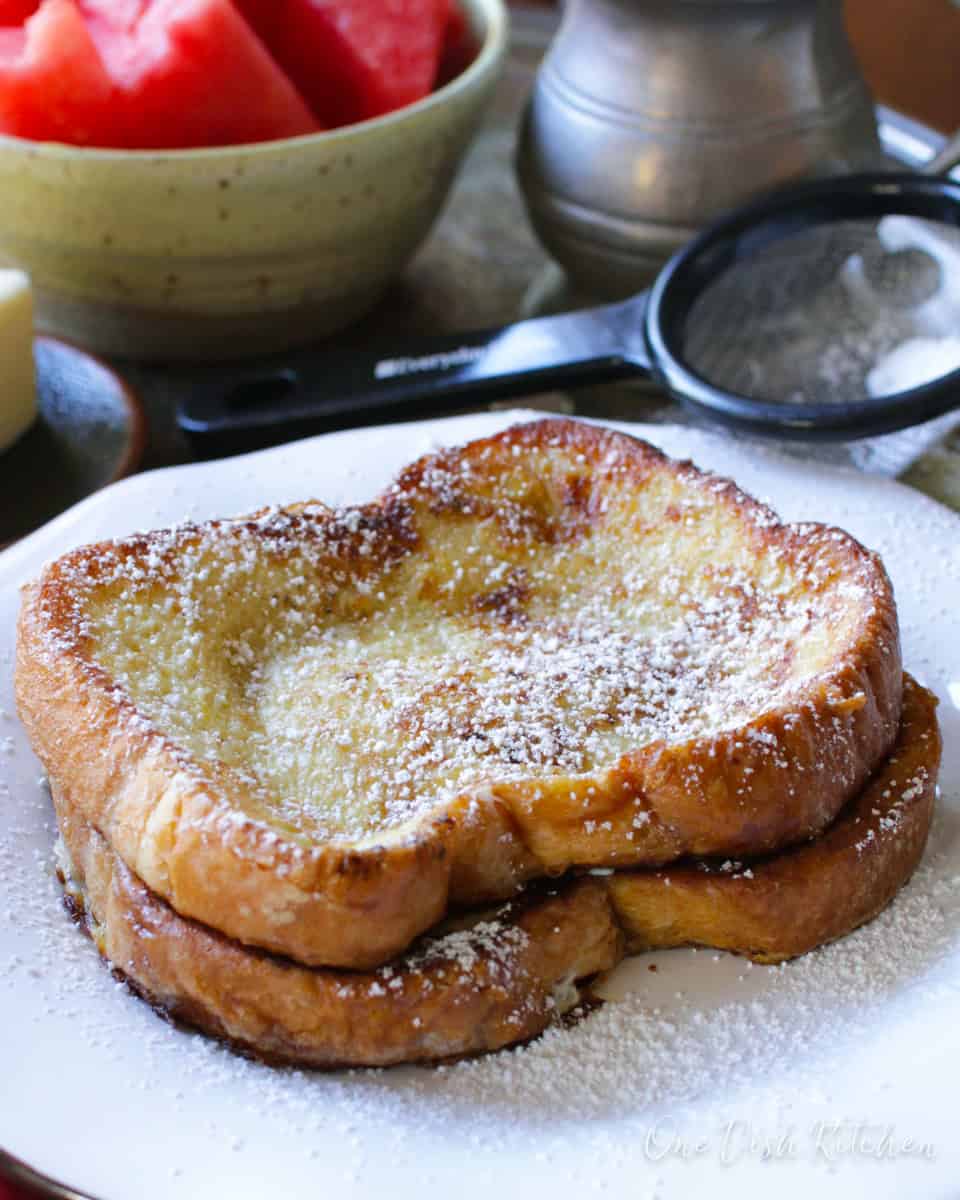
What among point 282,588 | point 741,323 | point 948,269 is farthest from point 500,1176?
point 948,269

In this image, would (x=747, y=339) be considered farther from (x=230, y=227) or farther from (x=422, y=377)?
(x=230, y=227)

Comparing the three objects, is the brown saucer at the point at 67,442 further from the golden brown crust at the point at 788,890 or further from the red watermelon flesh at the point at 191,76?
the golden brown crust at the point at 788,890

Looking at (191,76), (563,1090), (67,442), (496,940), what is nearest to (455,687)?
(496,940)

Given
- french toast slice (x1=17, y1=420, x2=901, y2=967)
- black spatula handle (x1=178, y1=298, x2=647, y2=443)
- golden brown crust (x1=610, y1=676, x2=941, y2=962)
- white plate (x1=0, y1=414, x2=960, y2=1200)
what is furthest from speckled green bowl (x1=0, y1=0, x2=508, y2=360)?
golden brown crust (x1=610, y1=676, x2=941, y2=962)

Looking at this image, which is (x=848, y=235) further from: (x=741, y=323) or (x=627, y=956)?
(x=627, y=956)

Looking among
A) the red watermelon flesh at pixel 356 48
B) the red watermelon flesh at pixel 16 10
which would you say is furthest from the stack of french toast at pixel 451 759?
the red watermelon flesh at pixel 16 10

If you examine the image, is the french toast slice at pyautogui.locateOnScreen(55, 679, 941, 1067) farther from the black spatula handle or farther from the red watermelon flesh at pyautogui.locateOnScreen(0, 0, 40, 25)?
the red watermelon flesh at pyautogui.locateOnScreen(0, 0, 40, 25)
